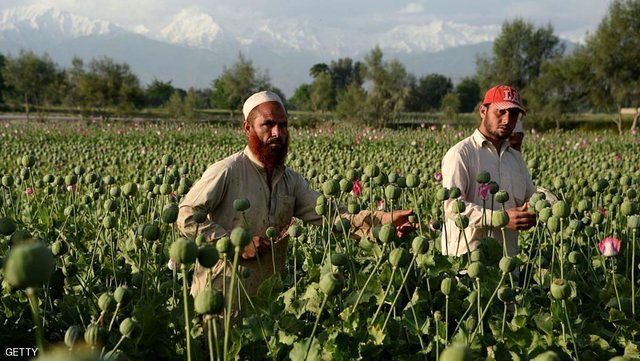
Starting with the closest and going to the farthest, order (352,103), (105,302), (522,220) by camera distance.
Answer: (105,302) → (522,220) → (352,103)

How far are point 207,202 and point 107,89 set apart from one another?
3488 centimetres

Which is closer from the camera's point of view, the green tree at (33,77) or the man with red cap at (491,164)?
the man with red cap at (491,164)

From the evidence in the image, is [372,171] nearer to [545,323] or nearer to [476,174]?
[476,174]

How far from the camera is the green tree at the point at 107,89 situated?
34469mm

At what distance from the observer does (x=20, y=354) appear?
6.67 ft

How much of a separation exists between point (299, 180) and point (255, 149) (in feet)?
1.06

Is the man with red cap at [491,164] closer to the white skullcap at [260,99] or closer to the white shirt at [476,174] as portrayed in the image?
the white shirt at [476,174]

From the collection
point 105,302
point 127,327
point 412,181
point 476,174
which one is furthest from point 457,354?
point 476,174

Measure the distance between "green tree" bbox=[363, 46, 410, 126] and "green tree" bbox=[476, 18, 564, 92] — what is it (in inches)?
288

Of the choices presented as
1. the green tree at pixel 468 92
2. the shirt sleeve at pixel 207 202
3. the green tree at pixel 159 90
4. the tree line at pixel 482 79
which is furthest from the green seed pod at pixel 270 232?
the green tree at pixel 468 92

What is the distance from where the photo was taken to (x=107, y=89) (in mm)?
35250

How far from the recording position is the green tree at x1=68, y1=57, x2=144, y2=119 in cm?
3447

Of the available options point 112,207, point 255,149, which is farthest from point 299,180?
point 112,207

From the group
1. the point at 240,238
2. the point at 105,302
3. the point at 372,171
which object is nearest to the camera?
the point at 240,238
